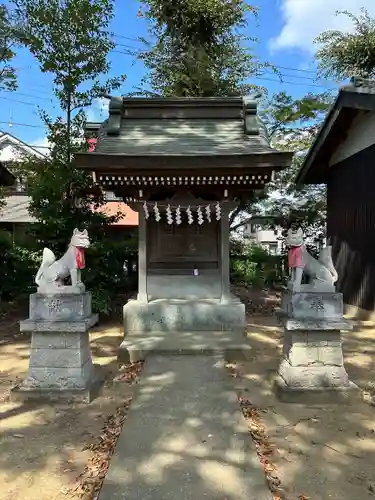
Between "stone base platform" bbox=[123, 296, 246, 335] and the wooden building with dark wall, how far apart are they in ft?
12.5

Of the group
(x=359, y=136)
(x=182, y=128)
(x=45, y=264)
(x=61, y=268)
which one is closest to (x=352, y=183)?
(x=359, y=136)

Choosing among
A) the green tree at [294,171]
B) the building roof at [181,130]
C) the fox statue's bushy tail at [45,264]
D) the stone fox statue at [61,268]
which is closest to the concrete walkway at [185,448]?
the stone fox statue at [61,268]

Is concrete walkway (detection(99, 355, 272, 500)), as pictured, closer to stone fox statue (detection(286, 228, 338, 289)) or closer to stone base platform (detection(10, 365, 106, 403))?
stone base platform (detection(10, 365, 106, 403))

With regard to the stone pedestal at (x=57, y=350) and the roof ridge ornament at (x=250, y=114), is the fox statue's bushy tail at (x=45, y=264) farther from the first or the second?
the roof ridge ornament at (x=250, y=114)

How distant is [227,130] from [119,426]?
680 cm

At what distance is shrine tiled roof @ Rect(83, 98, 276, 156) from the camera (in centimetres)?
854

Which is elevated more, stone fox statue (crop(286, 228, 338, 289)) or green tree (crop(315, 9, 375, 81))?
green tree (crop(315, 9, 375, 81))

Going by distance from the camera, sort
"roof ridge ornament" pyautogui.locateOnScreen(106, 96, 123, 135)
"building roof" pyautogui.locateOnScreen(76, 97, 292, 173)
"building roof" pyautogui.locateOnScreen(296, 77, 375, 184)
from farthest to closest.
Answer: "roof ridge ornament" pyautogui.locateOnScreen(106, 96, 123, 135) < "building roof" pyautogui.locateOnScreen(296, 77, 375, 184) < "building roof" pyautogui.locateOnScreen(76, 97, 292, 173)

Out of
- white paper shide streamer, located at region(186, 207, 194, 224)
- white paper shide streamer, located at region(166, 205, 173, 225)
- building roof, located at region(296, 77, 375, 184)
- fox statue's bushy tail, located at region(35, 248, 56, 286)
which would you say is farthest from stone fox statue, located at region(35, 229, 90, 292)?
building roof, located at region(296, 77, 375, 184)

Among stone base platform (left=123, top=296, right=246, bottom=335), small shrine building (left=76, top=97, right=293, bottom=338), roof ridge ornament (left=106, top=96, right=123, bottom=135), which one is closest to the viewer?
small shrine building (left=76, top=97, right=293, bottom=338)

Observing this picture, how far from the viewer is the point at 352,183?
1135 cm

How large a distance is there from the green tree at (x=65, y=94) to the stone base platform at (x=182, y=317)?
317 cm

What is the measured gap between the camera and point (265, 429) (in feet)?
15.1

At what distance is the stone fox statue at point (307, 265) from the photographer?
18.0ft
